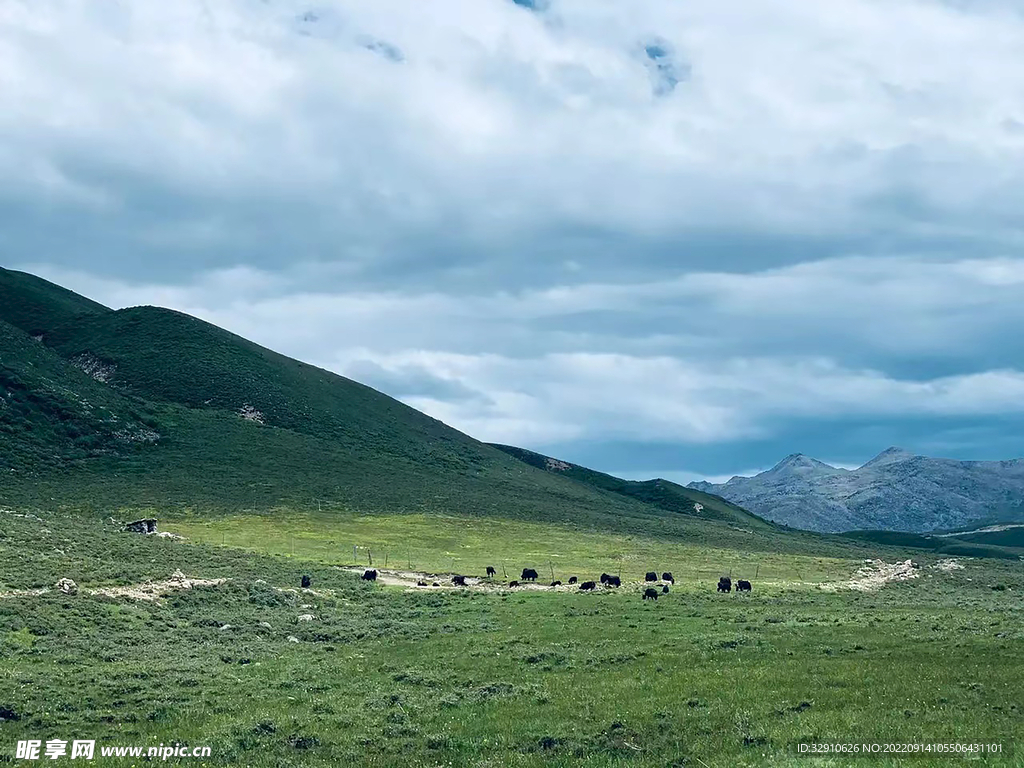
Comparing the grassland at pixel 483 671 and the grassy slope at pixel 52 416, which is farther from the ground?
the grassy slope at pixel 52 416

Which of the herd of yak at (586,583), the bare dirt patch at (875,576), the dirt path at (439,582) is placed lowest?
the dirt path at (439,582)

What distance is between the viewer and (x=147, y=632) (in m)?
38.5

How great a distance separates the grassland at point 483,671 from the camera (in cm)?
2197

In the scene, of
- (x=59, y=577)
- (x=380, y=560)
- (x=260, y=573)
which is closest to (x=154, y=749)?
(x=59, y=577)

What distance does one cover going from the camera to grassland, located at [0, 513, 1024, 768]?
22.0 meters

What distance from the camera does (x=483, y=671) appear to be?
30844 millimetres

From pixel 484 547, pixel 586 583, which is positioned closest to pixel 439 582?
pixel 586 583

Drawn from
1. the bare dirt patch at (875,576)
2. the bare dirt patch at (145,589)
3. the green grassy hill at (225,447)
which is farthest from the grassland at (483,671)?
the green grassy hill at (225,447)

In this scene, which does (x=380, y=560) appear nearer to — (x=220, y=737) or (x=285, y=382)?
(x=220, y=737)

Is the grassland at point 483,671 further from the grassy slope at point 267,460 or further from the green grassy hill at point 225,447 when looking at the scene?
the green grassy hill at point 225,447

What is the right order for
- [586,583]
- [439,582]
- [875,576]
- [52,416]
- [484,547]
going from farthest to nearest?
[52,416]
[484,547]
[875,576]
[439,582]
[586,583]

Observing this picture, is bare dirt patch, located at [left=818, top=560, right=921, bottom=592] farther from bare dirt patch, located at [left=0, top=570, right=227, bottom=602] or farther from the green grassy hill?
bare dirt patch, located at [left=0, top=570, right=227, bottom=602]

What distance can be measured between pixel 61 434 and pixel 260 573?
83.3 m

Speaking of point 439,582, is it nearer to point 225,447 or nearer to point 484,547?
point 484,547
